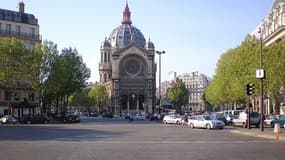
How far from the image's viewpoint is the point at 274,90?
217ft

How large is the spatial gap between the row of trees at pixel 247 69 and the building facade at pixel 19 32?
33.5m

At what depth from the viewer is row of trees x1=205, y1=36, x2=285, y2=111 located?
64.4m

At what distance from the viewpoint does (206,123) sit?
161ft

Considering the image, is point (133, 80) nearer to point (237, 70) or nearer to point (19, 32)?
point (19, 32)

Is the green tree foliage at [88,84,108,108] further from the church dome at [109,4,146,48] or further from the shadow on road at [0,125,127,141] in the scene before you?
the shadow on road at [0,125,127,141]

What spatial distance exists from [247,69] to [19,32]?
43.7 metres

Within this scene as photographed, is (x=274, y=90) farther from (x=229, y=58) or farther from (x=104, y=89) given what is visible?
(x=104, y=89)

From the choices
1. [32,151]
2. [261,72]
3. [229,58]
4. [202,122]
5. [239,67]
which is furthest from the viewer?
[229,58]

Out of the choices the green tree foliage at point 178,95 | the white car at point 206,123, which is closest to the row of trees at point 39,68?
the white car at point 206,123

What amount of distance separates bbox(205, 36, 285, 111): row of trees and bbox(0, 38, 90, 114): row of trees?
25641 millimetres

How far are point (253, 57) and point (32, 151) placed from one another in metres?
51.2

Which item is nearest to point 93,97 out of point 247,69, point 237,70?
point 237,70

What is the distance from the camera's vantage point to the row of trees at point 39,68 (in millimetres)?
73250

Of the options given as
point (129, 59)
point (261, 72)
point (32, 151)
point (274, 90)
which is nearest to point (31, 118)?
point (274, 90)
